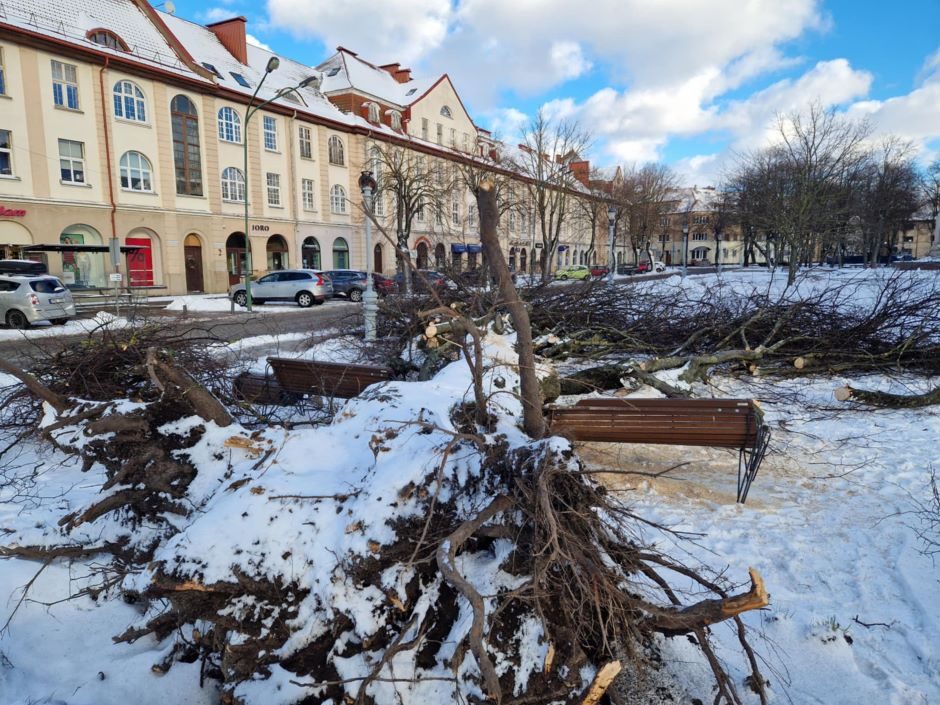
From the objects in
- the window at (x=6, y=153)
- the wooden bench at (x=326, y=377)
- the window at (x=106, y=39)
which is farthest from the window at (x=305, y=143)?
the wooden bench at (x=326, y=377)

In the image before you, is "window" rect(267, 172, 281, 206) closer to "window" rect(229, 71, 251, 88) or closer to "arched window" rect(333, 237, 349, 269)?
"window" rect(229, 71, 251, 88)

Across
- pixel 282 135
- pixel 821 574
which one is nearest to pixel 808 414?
pixel 821 574

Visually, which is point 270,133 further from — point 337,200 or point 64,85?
point 64,85

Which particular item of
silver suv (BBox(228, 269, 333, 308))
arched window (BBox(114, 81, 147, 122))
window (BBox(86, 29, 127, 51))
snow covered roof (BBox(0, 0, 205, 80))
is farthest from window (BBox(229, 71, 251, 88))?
silver suv (BBox(228, 269, 333, 308))

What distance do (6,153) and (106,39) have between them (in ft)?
23.5

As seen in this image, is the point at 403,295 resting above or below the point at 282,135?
below

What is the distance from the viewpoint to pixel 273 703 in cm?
254

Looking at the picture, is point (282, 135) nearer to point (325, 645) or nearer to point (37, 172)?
point (37, 172)

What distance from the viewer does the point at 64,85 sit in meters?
24.0

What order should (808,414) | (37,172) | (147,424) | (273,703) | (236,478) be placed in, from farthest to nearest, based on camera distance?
(37,172), (808,414), (147,424), (236,478), (273,703)

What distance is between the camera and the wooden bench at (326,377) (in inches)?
221

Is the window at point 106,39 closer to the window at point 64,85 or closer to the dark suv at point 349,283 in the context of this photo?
the window at point 64,85

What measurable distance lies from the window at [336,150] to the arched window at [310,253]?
5.07m

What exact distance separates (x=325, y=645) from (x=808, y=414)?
602 cm
